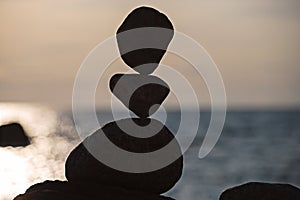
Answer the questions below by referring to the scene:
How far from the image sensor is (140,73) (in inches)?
533

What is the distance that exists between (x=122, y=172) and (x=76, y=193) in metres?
0.97

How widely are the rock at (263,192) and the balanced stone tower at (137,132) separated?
1184mm

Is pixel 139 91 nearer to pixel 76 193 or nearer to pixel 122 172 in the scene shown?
pixel 122 172

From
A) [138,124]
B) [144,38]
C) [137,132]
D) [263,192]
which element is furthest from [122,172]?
[263,192]

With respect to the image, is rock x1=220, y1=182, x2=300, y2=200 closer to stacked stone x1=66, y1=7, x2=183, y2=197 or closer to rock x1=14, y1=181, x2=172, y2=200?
stacked stone x1=66, y1=7, x2=183, y2=197

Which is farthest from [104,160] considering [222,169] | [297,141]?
[297,141]

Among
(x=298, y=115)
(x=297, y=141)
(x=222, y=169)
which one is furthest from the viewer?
(x=298, y=115)

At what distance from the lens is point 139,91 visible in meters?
13.5

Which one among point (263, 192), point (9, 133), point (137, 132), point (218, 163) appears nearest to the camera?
point (137, 132)

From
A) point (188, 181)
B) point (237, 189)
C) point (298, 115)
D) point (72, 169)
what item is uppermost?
point (72, 169)

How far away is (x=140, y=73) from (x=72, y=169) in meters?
2.15

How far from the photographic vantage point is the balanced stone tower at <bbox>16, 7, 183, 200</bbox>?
516 inches

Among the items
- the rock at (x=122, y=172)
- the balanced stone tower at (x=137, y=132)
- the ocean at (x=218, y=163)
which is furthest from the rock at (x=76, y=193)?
the ocean at (x=218, y=163)

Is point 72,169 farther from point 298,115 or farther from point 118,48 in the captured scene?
point 298,115
